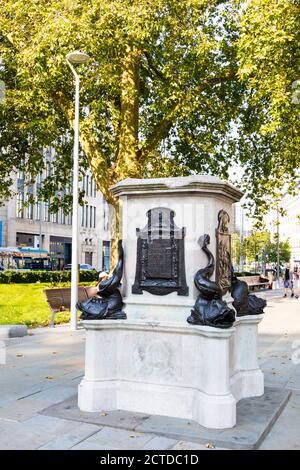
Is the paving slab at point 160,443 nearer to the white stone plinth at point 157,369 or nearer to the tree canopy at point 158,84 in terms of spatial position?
the white stone plinth at point 157,369

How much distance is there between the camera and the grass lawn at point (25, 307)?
14398 mm

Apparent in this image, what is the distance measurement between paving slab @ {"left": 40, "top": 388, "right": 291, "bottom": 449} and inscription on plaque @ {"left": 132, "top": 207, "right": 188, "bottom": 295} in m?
1.43

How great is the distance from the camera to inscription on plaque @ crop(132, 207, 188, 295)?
231 inches

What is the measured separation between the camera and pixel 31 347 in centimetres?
1009

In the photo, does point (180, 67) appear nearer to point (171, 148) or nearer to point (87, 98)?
point (87, 98)

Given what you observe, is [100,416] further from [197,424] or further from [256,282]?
[256,282]

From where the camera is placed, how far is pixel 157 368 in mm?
5820

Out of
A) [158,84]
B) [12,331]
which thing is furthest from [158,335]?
[158,84]

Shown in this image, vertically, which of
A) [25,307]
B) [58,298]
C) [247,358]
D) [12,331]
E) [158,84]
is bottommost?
[12,331]

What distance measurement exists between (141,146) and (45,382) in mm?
10911

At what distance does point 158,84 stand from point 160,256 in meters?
12.6

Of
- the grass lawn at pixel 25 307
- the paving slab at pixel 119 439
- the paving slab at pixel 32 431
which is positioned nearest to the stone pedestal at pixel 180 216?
the paving slab at pixel 119 439

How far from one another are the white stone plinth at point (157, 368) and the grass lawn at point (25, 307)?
806cm
